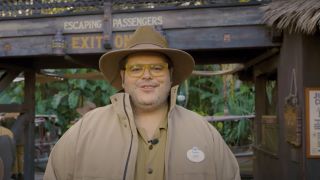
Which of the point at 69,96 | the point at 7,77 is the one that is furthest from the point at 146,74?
the point at 69,96

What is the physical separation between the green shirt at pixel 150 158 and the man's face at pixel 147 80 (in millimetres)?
155

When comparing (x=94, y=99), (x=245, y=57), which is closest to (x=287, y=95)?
(x=245, y=57)

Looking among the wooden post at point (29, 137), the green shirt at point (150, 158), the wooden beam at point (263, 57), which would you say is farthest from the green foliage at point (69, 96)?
the green shirt at point (150, 158)

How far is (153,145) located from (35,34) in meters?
4.61

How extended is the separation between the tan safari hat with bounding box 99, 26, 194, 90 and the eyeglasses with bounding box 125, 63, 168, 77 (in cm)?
7

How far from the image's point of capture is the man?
250 cm

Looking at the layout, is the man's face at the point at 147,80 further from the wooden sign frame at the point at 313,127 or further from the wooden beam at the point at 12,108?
the wooden beam at the point at 12,108

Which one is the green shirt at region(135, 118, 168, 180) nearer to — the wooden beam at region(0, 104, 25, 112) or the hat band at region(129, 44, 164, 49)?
the hat band at region(129, 44, 164, 49)

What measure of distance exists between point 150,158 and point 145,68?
1.48 feet

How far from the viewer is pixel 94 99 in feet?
63.9

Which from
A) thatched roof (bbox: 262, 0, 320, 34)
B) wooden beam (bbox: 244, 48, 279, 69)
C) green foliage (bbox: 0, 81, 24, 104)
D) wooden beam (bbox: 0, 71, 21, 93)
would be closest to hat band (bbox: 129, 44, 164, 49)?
thatched roof (bbox: 262, 0, 320, 34)

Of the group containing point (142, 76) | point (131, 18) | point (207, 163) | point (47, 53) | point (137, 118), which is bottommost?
point (207, 163)

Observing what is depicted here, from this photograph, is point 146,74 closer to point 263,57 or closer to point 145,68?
point 145,68

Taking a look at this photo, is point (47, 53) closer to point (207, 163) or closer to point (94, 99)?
point (207, 163)
